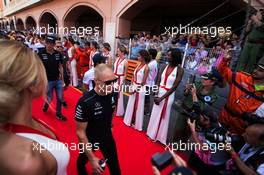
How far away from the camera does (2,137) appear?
0.88m

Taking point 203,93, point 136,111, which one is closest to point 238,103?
point 203,93

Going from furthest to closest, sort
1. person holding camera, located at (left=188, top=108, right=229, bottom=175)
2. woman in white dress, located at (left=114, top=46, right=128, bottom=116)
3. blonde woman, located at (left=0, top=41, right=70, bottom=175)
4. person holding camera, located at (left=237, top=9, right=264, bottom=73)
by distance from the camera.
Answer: woman in white dress, located at (left=114, top=46, right=128, bottom=116) → person holding camera, located at (left=237, top=9, right=264, bottom=73) → person holding camera, located at (left=188, top=108, right=229, bottom=175) → blonde woman, located at (left=0, top=41, right=70, bottom=175)

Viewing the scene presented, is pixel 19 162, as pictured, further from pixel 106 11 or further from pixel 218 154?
pixel 106 11

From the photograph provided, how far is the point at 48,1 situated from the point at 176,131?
2057 centimetres

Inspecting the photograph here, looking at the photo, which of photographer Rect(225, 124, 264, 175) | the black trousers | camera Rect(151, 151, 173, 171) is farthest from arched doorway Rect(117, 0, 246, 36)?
camera Rect(151, 151, 173, 171)

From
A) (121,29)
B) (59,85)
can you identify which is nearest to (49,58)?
(59,85)

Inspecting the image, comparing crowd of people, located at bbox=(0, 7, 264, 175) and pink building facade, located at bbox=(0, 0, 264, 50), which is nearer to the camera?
crowd of people, located at bbox=(0, 7, 264, 175)

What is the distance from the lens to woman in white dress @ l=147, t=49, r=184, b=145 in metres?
3.83

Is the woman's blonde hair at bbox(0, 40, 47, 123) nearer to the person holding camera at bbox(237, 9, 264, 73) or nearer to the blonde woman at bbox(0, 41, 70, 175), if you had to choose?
the blonde woman at bbox(0, 41, 70, 175)

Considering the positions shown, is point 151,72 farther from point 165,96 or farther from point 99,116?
point 99,116

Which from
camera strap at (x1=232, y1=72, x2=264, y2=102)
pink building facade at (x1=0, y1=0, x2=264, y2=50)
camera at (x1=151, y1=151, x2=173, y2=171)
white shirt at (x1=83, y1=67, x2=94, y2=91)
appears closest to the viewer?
camera at (x1=151, y1=151, x2=173, y2=171)

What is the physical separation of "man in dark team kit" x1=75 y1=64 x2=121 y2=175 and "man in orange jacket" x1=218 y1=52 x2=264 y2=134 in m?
1.65

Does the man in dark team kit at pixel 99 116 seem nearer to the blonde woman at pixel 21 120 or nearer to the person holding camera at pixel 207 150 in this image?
the person holding camera at pixel 207 150

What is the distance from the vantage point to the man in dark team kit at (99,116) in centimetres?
224
